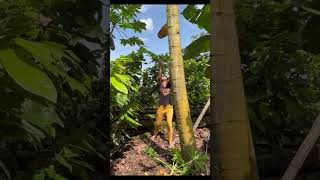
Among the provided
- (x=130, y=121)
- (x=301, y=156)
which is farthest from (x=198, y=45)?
(x=130, y=121)

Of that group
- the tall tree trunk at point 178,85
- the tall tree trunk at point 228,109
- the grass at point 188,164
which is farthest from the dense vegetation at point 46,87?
the grass at point 188,164

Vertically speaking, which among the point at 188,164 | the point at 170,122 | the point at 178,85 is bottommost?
the point at 188,164

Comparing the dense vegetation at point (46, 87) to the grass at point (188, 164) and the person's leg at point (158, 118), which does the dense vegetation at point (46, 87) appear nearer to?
the grass at point (188, 164)

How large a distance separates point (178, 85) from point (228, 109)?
1.76 m

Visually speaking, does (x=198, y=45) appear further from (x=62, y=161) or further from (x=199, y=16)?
(x=62, y=161)

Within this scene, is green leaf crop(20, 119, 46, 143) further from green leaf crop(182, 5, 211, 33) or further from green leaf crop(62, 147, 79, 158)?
green leaf crop(182, 5, 211, 33)

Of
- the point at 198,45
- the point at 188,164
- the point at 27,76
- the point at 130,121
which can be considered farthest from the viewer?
the point at 130,121

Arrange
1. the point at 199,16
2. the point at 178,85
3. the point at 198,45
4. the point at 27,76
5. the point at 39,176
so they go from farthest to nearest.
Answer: the point at 178,85 < the point at 199,16 < the point at 198,45 < the point at 39,176 < the point at 27,76

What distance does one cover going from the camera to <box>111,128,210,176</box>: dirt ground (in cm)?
319

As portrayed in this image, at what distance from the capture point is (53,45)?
50cm

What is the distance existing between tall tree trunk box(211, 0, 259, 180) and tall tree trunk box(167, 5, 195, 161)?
170cm

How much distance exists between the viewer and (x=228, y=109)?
584mm

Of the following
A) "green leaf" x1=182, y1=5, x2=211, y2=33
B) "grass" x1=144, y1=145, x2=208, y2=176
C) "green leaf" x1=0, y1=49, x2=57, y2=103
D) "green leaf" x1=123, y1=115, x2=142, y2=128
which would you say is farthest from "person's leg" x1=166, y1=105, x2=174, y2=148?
"green leaf" x1=0, y1=49, x2=57, y2=103

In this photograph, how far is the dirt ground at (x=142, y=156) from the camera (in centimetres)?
319
